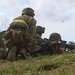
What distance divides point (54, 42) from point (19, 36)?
148 centimetres

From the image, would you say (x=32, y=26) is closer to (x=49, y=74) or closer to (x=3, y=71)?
(x=3, y=71)

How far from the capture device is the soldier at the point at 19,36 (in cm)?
1193

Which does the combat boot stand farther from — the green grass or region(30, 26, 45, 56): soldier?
the green grass

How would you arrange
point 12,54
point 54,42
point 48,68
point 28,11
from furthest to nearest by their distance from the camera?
1. point 28,11
2. point 54,42
3. point 12,54
4. point 48,68

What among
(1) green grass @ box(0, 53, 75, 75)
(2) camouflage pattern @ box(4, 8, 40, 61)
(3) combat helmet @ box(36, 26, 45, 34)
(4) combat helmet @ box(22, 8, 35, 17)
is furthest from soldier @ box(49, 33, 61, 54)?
(1) green grass @ box(0, 53, 75, 75)

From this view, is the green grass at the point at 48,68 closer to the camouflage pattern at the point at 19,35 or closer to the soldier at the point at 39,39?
the camouflage pattern at the point at 19,35

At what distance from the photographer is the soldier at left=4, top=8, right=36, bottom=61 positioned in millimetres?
11930

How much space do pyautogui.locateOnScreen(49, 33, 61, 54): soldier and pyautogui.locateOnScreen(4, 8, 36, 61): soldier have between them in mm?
835

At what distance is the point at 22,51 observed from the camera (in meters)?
12.3

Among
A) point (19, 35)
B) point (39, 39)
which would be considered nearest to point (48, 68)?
point (19, 35)

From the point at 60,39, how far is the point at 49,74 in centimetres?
594

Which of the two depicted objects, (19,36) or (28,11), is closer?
(19,36)

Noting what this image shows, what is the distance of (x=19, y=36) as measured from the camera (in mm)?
11859

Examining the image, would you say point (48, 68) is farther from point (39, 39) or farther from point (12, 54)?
point (39, 39)
